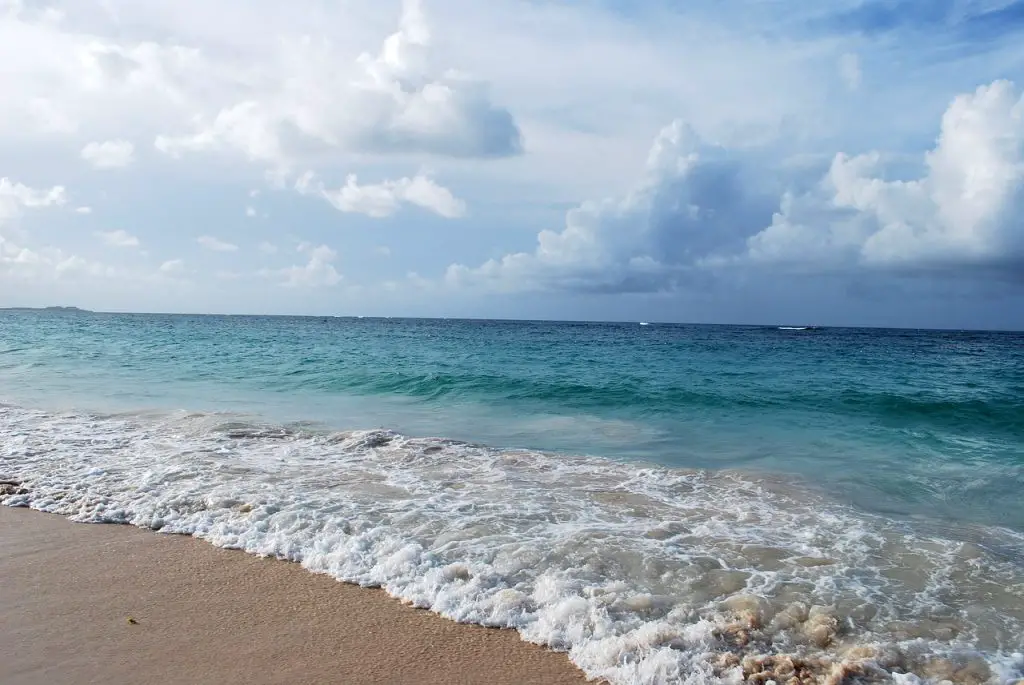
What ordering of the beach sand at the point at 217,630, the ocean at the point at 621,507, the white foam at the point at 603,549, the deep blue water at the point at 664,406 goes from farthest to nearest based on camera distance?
the deep blue water at the point at 664,406 → the ocean at the point at 621,507 → the white foam at the point at 603,549 → the beach sand at the point at 217,630

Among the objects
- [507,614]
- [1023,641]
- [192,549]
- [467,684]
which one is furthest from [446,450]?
[1023,641]

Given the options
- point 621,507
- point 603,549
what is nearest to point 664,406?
point 621,507

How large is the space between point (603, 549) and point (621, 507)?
63.8 inches

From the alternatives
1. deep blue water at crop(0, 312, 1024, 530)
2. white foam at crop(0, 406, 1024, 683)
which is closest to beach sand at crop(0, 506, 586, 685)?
white foam at crop(0, 406, 1024, 683)

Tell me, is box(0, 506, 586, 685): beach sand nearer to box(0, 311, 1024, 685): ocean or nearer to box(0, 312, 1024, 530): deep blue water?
box(0, 311, 1024, 685): ocean

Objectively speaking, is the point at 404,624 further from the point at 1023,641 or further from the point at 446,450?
the point at 446,450

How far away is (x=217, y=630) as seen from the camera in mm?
4621

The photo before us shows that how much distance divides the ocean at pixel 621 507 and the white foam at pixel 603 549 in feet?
0.09

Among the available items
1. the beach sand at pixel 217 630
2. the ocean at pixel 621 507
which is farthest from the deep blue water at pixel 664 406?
the beach sand at pixel 217 630

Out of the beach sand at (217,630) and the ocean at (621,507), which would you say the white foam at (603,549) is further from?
the beach sand at (217,630)

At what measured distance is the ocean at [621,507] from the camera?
4.75 meters

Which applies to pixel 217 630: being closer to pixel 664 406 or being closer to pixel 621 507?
pixel 621 507

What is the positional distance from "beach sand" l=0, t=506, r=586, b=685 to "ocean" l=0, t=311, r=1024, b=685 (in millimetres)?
308

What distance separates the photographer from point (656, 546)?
6402mm
